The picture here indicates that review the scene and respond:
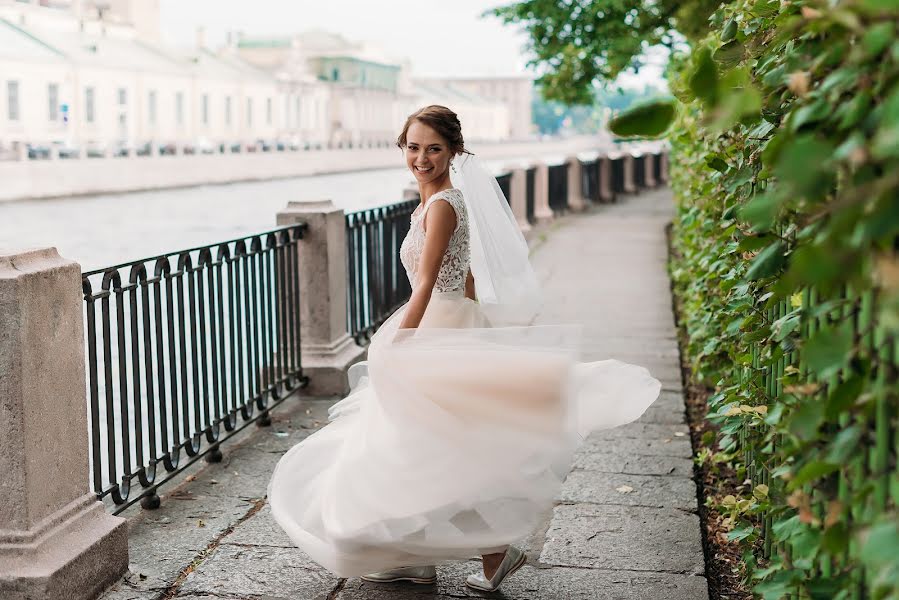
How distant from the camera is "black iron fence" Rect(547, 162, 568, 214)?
21.5 m

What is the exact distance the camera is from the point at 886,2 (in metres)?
1.31

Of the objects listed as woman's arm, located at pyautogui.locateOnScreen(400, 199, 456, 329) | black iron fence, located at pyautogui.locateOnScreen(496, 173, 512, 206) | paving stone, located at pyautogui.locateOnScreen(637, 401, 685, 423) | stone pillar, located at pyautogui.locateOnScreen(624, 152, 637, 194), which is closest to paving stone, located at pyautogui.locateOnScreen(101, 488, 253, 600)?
woman's arm, located at pyautogui.locateOnScreen(400, 199, 456, 329)

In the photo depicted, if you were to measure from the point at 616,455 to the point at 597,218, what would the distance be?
16.0 meters

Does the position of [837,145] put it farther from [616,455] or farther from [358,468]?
[616,455]

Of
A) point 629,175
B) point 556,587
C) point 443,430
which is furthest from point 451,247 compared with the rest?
point 629,175

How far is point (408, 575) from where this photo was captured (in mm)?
3912

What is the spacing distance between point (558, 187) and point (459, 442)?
18.7 metres

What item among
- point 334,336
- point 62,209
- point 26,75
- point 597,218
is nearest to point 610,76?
point 597,218

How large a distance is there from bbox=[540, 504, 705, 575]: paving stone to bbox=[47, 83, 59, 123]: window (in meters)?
84.3

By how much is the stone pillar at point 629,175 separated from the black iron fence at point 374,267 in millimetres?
19124

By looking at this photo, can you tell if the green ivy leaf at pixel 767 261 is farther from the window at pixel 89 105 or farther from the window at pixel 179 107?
the window at pixel 179 107

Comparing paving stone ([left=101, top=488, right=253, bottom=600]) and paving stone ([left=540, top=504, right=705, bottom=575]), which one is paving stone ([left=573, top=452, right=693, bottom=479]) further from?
paving stone ([left=101, top=488, right=253, bottom=600])

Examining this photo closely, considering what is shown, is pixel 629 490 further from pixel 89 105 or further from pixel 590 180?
pixel 89 105

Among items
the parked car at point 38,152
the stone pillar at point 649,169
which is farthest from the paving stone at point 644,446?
the parked car at point 38,152
